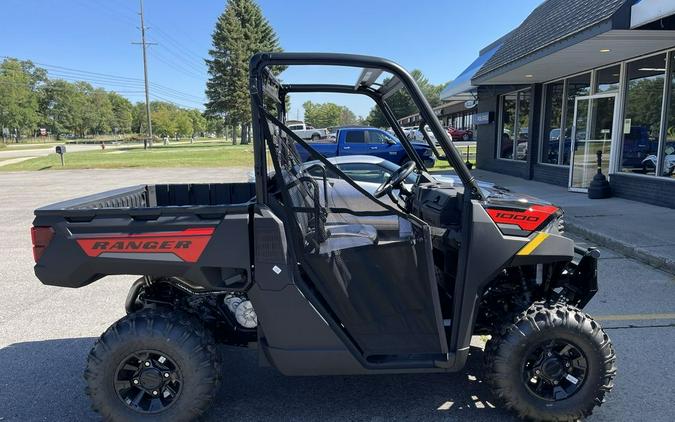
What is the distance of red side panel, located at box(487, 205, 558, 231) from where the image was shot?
8.42 feet

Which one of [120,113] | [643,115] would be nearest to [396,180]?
[643,115]

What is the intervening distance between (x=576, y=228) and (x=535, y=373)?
548 centimetres

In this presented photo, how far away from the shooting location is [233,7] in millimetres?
50781

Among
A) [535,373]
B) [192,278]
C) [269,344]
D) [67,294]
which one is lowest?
[67,294]

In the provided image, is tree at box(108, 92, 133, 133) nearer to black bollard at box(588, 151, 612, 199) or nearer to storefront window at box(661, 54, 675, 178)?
black bollard at box(588, 151, 612, 199)

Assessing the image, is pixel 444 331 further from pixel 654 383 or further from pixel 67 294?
pixel 67 294

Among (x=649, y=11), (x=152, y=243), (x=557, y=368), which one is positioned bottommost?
(x=557, y=368)

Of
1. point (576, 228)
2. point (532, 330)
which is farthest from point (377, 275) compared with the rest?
point (576, 228)

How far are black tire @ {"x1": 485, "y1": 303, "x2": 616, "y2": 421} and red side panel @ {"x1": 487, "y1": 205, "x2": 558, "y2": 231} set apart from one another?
1.64ft

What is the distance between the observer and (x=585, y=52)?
30.1 ft

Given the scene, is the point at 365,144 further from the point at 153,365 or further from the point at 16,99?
the point at 16,99

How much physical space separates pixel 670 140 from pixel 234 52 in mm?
47660

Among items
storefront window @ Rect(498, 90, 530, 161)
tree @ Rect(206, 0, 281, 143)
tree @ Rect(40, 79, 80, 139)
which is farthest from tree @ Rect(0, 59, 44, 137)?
storefront window @ Rect(498, 90, 530, 161)

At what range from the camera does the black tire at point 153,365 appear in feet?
8.14
